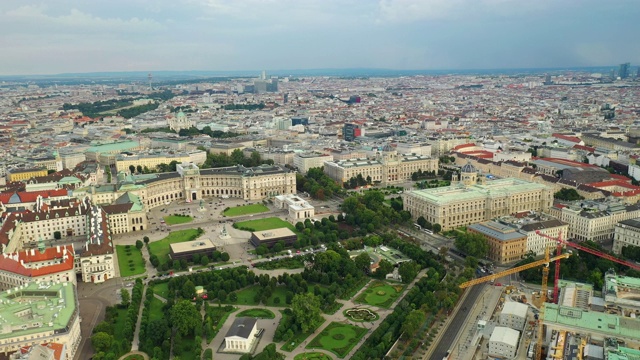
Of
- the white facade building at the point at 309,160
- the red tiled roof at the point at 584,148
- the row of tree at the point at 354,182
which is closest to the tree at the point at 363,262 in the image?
the row of tree at the point at 354,182

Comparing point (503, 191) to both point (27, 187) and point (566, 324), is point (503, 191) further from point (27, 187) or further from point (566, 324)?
point (27, 187)

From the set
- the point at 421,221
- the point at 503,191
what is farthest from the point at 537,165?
the point at 421,221

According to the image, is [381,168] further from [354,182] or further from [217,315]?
[217,315]

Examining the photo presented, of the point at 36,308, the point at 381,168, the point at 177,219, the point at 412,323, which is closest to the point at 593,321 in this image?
the point at 412,323

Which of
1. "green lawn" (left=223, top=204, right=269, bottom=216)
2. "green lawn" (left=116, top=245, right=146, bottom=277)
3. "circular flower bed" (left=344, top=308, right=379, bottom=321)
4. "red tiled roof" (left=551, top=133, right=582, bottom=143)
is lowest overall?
A: "circular flower bed" (left=344, top=308, right=379, bottom=321)

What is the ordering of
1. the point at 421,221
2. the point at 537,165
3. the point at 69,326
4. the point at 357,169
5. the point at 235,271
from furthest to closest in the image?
the point at 537,165
the point at 357,169
the point at 421,221
the point at 235,271
the point at 69,326

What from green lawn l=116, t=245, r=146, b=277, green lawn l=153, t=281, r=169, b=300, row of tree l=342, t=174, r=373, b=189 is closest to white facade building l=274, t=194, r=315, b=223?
row of tree l=342, t=174, r=373, b=189

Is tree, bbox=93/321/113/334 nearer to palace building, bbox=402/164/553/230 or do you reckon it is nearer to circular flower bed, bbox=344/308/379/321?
circular flower bed, bbox=344/308/379/321

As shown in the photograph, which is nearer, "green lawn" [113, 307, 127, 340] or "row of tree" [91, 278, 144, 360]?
"row of tree" [91, 278, 144, 360]
